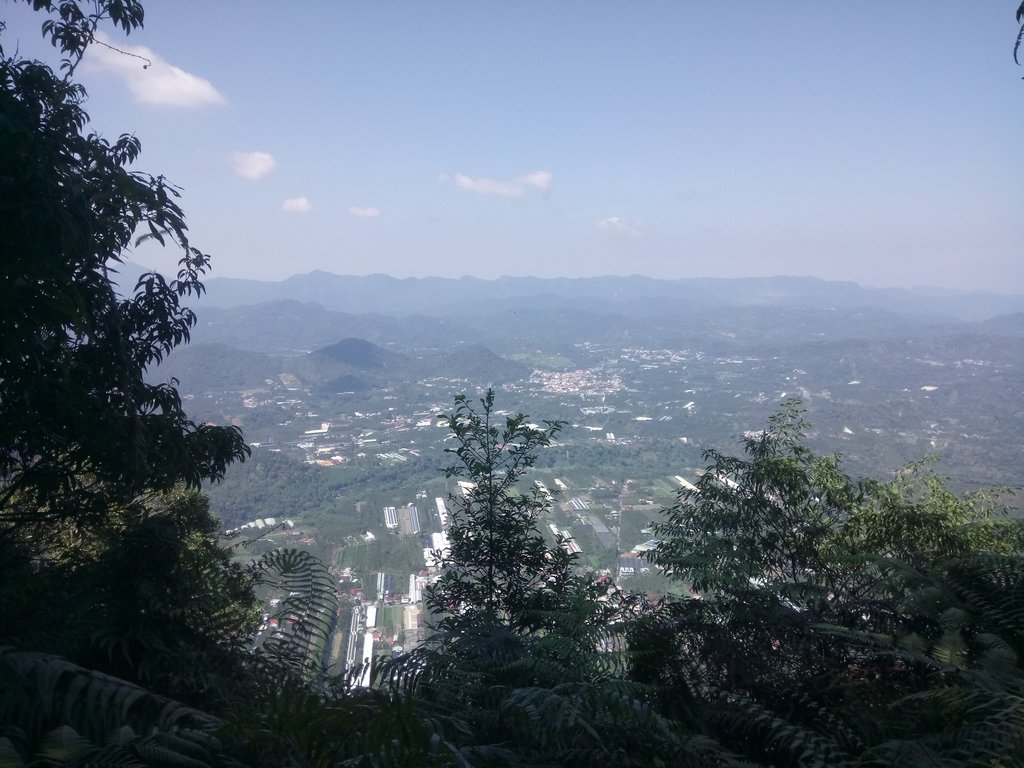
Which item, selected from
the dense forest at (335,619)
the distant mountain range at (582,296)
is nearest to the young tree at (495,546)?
the dense forest at (335,619)

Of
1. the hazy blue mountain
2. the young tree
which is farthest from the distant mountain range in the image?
the young tree

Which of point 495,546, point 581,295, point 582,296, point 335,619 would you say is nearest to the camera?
point 335,619

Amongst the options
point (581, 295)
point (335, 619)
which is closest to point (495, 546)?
point (335, 619)

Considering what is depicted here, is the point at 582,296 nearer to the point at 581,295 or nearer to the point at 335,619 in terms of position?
the point at 581,295

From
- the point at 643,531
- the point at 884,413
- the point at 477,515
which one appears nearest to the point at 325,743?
the point at 477,515

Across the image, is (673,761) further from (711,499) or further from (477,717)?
(711,499)

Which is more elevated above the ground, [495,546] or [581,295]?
[581,295]

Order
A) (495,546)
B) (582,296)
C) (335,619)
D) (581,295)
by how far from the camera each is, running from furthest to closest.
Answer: (581,295)
(582,296)
(495,546)
(335,619)
